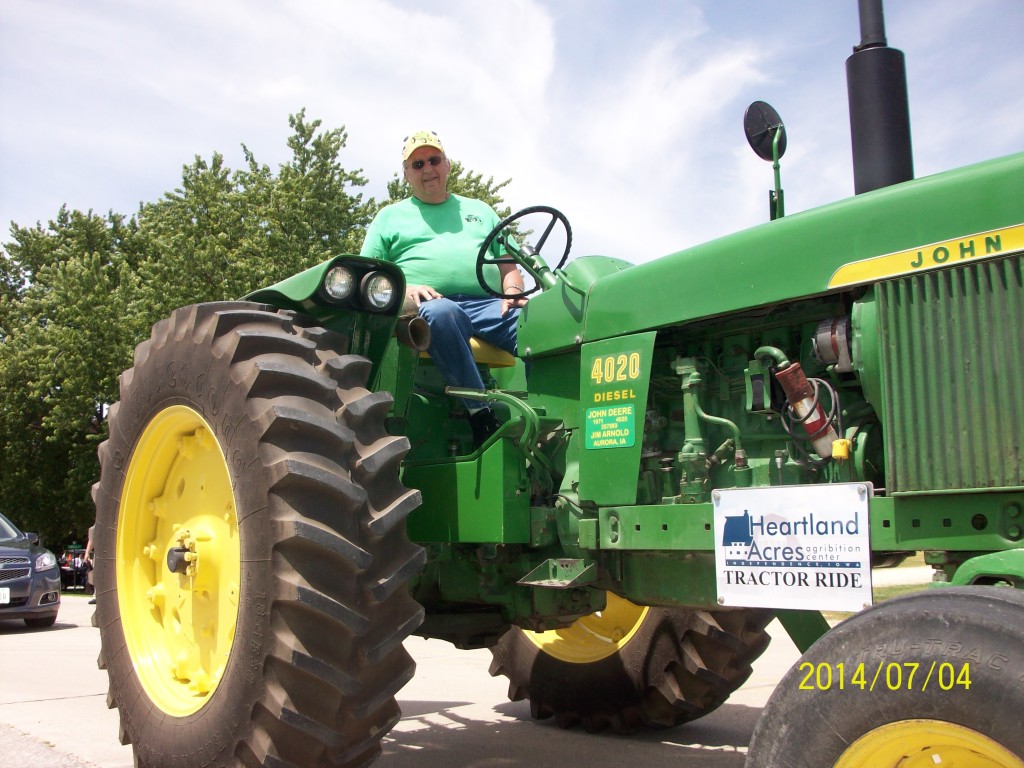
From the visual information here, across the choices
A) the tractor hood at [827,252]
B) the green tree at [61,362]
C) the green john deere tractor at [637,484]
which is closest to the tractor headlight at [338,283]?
the green john deere tractor at [637,484]

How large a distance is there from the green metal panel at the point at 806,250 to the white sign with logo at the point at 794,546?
603 millimetres

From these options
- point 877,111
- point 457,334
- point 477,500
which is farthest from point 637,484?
point 877,111

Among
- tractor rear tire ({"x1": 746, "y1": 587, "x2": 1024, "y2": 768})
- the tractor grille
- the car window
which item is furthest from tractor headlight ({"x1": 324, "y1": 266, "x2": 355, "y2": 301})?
the car window

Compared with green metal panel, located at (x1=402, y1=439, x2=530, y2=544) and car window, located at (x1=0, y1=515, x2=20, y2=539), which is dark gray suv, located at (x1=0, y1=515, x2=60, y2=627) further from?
green metal panel, located at (x1=402, y1=439, x2=530, y2=544)

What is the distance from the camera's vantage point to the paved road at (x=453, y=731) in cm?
425

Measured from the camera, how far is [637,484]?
329 cm

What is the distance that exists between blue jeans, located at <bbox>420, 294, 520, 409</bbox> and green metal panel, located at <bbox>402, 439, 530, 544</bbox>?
381 millimetres

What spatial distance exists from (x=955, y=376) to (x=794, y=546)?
602mm

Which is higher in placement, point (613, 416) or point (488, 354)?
point (488, 354)

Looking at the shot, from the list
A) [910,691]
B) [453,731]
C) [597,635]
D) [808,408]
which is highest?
[808,408]

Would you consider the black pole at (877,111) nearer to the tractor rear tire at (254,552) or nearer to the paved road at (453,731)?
the tractor rear tire at (254,552)

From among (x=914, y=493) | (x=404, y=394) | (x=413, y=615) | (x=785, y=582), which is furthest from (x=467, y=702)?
(x=914, y=493)

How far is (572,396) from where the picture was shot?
3.77 metres

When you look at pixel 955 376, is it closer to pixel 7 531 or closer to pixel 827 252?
pixel 827 252
